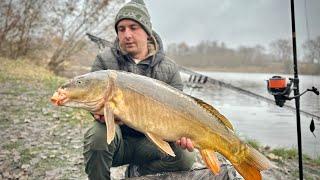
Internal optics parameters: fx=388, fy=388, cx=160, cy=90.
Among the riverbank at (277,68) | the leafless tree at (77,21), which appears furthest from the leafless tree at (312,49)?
the leafless tree at (77,21)

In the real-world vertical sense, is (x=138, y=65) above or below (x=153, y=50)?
below

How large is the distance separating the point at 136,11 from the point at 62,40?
16561mm

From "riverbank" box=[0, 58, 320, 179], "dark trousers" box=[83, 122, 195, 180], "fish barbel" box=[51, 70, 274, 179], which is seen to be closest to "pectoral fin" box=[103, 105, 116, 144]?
"fish barbel" box=[51, 70, 274, 179]

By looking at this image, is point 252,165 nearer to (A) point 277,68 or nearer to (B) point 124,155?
(B) point 124,155

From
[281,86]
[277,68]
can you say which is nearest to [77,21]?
[277,68]

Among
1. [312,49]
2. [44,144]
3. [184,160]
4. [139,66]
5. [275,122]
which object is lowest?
[275,122]

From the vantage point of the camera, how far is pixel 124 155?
3.01 meters

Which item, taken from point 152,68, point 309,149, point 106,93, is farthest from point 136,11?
point 309,149

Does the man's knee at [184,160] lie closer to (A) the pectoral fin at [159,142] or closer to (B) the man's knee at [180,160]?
(B) the man's knee at [180,160]

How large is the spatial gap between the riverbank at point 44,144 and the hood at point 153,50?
1511 mm

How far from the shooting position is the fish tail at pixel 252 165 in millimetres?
2311

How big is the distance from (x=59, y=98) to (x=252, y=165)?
1.21 metres

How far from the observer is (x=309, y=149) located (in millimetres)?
6324

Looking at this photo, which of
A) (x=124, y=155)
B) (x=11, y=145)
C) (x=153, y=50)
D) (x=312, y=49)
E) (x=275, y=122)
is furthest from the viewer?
(x=275, y=122)
